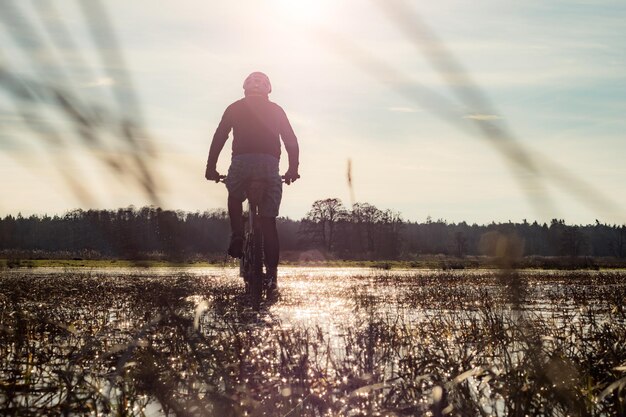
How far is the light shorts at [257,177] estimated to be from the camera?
26.6ft

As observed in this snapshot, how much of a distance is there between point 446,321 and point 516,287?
494cm

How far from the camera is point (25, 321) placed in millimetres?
4758

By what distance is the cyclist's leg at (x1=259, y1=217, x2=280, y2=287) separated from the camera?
8.44m

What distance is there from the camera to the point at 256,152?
8141 mm

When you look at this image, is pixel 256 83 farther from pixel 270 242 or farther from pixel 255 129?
pixel 270 242

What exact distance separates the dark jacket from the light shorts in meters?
0.10

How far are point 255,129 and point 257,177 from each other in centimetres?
58

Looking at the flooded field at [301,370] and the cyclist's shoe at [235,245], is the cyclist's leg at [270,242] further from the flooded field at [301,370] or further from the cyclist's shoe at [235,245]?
the flooded field at [301,370]

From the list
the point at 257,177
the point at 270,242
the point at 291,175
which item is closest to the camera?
the point at 257,177

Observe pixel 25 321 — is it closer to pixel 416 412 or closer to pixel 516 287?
pixel 416 412

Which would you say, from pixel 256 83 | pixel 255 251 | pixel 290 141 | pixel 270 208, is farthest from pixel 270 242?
pixel 256 83

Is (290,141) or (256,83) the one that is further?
(290,141)

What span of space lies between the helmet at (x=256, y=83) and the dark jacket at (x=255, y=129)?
0.29ft

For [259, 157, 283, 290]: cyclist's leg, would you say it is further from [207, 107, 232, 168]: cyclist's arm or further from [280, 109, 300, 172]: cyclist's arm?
[207, 107, 232, 168]: cyclist's arm
